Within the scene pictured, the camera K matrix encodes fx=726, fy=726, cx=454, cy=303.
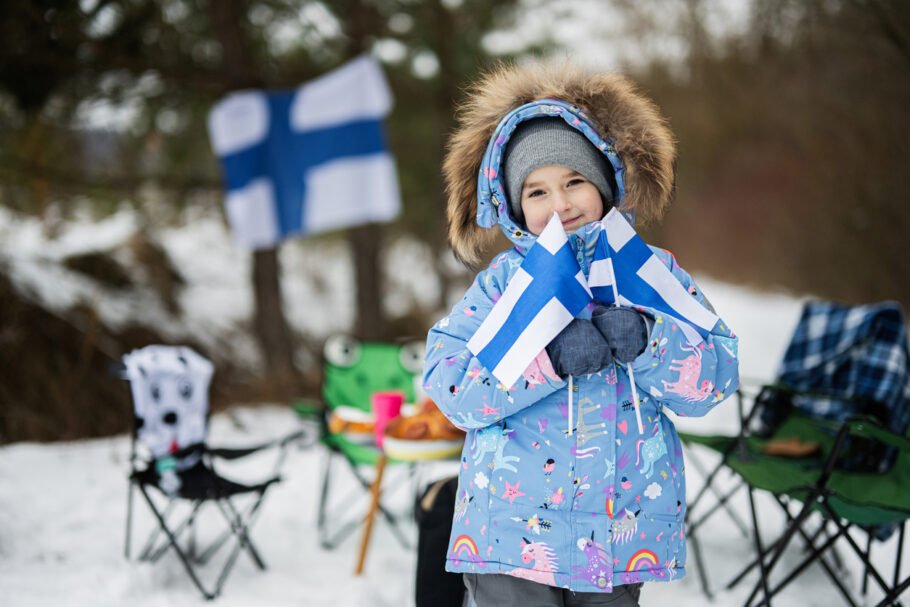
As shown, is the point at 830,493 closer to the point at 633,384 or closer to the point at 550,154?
the point at 633,384

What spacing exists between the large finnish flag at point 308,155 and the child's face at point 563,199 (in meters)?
3.54

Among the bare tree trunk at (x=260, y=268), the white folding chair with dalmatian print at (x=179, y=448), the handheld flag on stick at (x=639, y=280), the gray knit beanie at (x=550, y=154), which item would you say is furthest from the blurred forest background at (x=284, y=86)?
the white folding chair with dalmatian print at (x=179, y=448)

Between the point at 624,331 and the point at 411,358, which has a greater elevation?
the point at 624,331

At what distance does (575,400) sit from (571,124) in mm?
624

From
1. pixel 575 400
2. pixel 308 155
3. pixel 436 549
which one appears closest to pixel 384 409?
pixel 436 549

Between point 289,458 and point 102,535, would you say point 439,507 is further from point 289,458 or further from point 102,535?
point 289,458

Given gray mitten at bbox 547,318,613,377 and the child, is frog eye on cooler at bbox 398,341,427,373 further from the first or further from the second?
gray mitten at bbox 547,318,613,377

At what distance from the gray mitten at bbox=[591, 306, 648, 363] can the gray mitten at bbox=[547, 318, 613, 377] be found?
0.07 feet

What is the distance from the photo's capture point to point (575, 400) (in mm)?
1548

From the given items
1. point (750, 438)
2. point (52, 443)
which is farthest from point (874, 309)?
point (52, 443)

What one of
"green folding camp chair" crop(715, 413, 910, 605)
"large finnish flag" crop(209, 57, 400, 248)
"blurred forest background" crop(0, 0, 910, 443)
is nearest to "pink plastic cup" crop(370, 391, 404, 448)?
"blurred forest background" crop(0, 0, 910, 443)

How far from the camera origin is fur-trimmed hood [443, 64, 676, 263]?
1.70 metres

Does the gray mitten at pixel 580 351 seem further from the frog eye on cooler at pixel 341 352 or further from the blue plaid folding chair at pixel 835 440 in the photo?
the frog eye on cooler at pixel 341 352

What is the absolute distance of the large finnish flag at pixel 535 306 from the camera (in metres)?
1.44
